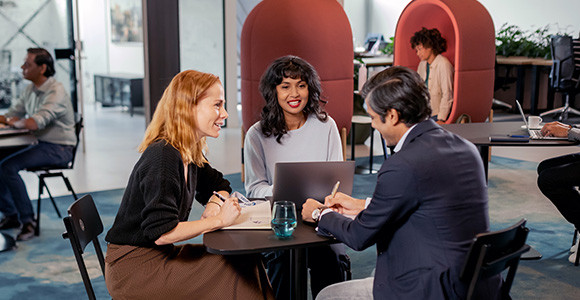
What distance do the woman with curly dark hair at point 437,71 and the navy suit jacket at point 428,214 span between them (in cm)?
416

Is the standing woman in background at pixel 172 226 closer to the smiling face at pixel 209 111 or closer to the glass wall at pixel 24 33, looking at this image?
the smiling face at pixel 209 111

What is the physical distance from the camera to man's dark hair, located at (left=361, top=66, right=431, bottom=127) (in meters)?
1.84

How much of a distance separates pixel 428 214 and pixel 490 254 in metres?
0.21

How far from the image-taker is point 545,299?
3145 mm

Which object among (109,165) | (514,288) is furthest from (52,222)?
(514,288)

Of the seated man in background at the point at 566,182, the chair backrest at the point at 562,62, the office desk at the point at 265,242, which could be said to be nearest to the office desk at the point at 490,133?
the seated man in background at the point at 566,182

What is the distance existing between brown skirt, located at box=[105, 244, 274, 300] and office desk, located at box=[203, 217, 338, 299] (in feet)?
0.40

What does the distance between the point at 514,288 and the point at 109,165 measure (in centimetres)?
452

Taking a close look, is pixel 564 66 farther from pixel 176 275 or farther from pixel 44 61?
pixel 176 275

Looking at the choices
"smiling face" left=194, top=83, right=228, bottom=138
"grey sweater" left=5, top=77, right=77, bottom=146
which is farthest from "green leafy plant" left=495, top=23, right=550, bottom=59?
"smiling face" left=194, top=83, right=228, bottom=138

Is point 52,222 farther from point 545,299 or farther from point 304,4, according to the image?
point 545,299

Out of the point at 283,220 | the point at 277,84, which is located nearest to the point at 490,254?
the point at 283,220

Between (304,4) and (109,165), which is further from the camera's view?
(109,165)

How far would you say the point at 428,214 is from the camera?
173 cm
